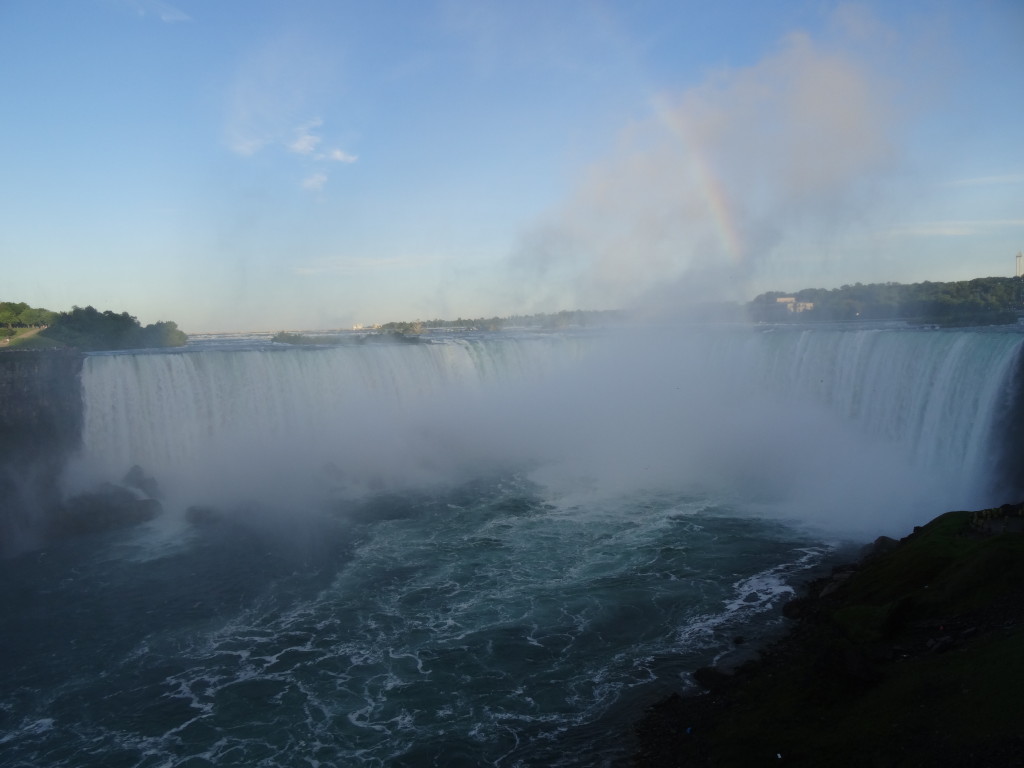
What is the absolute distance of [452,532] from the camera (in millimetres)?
17000

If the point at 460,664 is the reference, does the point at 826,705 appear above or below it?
above

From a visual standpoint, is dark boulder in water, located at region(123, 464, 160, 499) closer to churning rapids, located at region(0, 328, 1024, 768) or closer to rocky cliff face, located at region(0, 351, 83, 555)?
churning rapids, located at region(0, 328, 1024, 768)

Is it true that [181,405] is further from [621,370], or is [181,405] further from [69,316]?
[69,316]

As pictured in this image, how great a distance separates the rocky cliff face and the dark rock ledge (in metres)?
18.3

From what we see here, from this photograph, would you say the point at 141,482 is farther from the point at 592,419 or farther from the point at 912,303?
the point at 912,303

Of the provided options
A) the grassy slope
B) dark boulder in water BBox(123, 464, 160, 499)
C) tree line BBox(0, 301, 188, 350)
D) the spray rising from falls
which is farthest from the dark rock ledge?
tree line BBox(0, 301, 188, 350)

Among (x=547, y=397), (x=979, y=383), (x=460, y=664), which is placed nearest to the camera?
(x=460, y=664)

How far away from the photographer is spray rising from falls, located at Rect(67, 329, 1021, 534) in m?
18.0

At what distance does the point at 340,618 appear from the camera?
12.1 meters

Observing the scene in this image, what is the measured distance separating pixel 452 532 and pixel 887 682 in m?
11.1

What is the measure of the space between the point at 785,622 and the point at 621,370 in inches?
904

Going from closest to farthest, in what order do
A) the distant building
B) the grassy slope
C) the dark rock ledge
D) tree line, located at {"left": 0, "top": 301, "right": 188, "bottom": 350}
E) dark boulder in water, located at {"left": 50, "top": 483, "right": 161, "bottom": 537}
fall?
1. the dark rock ledge
2. dark boulder in water, located at {"left": 50, "top": 483, "right": 161, "bottom": 537}
3. the grassy slope
4. tree line, located at {"left": 0, "top": 301, "right": 188, "bottom": 350}
5. the distant building

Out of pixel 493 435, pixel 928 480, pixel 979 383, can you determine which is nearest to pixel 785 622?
pixel 928 480

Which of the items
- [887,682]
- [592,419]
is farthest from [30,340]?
[887,682]
